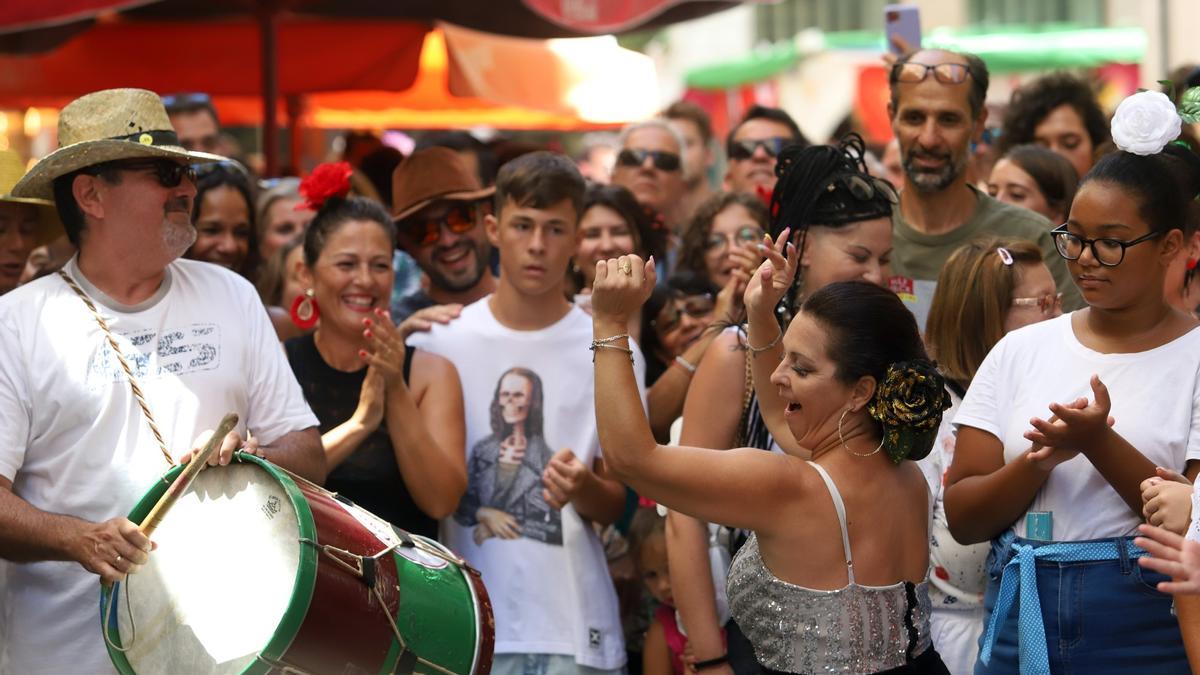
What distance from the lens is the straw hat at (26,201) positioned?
14.4 feet

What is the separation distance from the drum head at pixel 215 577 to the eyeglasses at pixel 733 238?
2685mm

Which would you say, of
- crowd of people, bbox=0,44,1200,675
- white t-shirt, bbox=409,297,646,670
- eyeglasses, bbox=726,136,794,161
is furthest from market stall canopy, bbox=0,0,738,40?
white t-shirt, bbox=409,297,646,670

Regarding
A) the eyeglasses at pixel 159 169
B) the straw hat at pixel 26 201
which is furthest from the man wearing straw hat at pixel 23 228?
the eyeglasses at pixel 159 169

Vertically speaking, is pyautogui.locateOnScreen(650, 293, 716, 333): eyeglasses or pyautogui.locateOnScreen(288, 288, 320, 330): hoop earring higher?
pyautogui.locateOnScreen(288, 288, 320, 330): hoop earring

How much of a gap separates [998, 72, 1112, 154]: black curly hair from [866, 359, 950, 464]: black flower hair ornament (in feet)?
12.4

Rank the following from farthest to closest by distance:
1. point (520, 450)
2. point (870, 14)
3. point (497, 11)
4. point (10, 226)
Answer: point (870, 14), point (497, 11), point (10, 226), point (520, 450)

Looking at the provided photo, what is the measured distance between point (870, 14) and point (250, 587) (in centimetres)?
3025

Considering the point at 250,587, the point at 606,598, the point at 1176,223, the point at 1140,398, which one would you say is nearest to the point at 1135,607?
the point at 1140,398

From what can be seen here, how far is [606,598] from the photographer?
454 cm

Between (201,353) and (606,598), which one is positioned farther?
(606,598)

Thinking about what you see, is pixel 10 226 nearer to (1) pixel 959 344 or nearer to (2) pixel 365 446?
(2) pixel 365 446

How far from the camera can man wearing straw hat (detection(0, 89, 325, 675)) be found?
3670mm

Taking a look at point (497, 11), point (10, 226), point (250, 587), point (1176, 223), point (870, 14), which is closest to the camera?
point (250, 587)

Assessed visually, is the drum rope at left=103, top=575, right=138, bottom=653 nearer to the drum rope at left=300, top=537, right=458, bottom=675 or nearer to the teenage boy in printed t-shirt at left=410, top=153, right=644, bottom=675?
the drum rope at left=300, top=537, right=458, bottom=675
